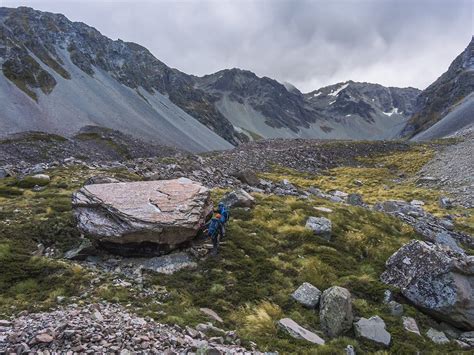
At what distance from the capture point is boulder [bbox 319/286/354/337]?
38.1 feet

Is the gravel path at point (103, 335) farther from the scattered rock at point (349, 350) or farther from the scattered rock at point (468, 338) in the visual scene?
the scattered rock at point (468, 338)

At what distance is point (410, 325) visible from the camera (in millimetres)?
12195

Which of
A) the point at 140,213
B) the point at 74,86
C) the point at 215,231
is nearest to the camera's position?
the point at 140,213

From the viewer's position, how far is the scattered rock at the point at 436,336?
11625 mm

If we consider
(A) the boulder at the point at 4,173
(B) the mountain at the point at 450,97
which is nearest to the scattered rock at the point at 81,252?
(A) the boulder at the point at 4,173

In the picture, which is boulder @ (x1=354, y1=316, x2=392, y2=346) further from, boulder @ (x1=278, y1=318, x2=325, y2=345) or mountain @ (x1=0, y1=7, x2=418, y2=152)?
mountain @ (x1=0, y1=7, x2=418, y2=152)

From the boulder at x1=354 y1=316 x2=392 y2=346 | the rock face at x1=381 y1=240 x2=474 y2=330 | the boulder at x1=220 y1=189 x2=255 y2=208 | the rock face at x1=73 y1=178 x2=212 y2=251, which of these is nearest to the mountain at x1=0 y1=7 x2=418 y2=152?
the boulder at x1=220 y1=189 x2=255 y2=208

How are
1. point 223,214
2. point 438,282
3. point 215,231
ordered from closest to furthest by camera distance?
point 438,282, point 215,231, point 223,214

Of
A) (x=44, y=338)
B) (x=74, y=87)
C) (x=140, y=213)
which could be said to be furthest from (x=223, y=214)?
(x=74, y=87)

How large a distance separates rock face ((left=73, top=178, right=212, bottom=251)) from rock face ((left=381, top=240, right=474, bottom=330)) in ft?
30.2

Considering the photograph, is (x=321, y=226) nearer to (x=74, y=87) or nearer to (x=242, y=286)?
(x=242, y=286)

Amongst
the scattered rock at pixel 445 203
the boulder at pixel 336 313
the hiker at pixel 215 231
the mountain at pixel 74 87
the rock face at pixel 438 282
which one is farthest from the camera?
the mountain at pixel 74 87

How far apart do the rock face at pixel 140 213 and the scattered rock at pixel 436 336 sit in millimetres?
10076

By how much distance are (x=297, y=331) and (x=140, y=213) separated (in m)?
8.37
